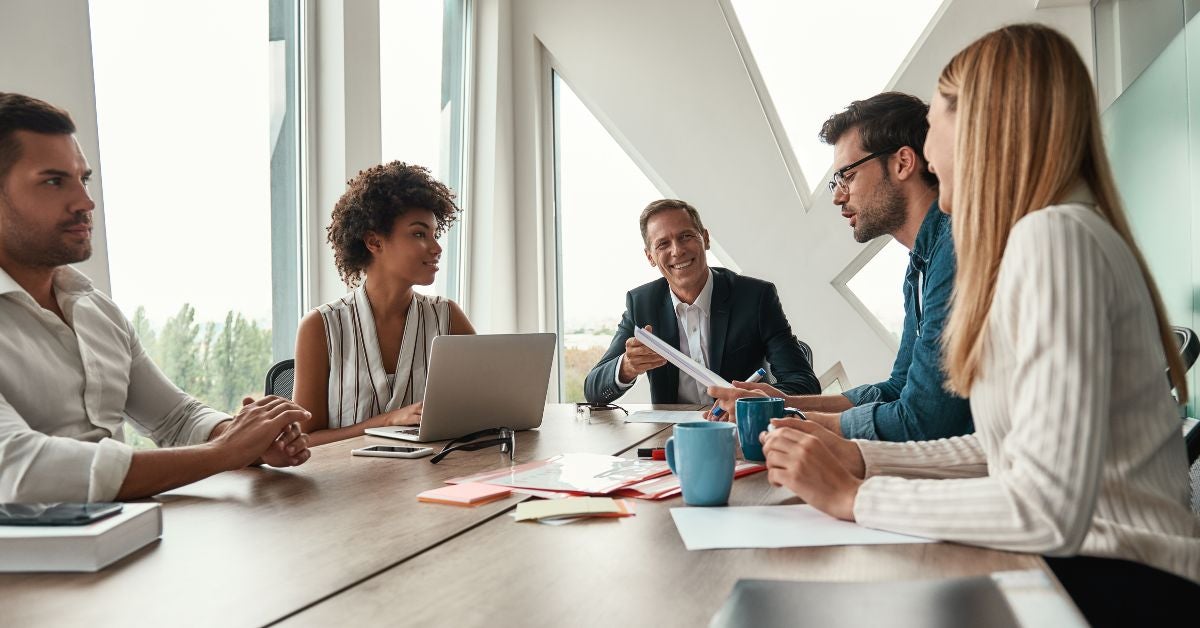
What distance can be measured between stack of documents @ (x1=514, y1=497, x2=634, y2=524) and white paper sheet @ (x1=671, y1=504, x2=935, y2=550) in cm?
8

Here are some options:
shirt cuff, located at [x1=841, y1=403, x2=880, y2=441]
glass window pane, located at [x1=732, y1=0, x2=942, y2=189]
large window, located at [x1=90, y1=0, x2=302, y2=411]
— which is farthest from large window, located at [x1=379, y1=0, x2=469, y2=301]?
shirt cuff, located at [x1=841, y1=403, x2=880, y2=441]

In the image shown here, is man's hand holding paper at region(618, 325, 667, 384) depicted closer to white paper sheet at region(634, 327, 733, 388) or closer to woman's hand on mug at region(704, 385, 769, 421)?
white paper sheet at region(634, 327, 733, 388)

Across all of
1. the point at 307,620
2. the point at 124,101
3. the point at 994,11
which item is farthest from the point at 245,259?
the point at 994,11

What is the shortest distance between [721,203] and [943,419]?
339 cm

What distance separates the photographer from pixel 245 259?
3.30m

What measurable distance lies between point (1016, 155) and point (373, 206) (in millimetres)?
2189

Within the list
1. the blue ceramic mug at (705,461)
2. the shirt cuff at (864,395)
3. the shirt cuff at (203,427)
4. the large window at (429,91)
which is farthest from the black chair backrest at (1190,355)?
the large window at (429,91)

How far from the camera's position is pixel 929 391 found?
5.04ft

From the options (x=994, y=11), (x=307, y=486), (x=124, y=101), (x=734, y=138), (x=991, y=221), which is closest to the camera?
(x=991, y=221)

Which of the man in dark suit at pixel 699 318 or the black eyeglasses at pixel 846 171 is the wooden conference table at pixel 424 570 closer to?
the black eyeglasses at pixel 846 171

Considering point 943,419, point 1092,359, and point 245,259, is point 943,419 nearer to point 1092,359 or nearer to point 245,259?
point 1092,359

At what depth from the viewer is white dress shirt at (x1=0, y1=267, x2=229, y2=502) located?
1.27 metres

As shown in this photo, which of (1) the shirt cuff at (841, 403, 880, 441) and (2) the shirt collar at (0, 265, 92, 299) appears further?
(2) the shirt collar at (0, 265, 92, 299)

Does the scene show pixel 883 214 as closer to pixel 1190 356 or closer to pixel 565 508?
pixel 1190 356
